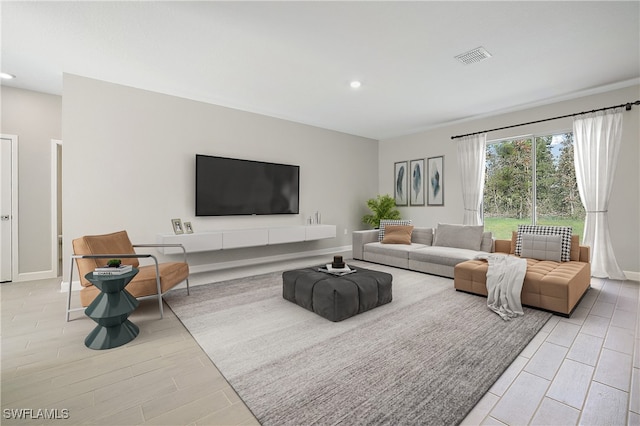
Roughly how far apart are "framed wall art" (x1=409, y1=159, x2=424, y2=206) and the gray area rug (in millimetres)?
3261

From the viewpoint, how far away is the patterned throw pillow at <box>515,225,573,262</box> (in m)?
3.46

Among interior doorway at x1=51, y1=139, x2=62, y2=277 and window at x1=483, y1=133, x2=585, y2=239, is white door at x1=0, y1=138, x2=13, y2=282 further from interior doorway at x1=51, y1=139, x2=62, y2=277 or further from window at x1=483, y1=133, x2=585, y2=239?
window at x1=483, y1=133, x2=585, y2=239

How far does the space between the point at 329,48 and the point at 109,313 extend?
3.09 metres

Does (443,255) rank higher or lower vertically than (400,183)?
lower

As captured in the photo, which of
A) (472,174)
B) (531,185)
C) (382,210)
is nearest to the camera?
(531,185)

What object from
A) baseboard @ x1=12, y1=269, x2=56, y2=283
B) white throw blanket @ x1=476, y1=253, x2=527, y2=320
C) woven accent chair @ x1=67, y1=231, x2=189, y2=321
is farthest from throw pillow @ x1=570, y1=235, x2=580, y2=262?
baseboard @ x1=12, y1=269, x2=56, y2=283

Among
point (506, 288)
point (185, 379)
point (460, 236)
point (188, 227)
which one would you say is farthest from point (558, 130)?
point (188, 227)

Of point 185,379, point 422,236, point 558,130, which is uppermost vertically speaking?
point 558,130

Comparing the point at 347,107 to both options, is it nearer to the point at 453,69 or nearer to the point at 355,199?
the point at 453,69

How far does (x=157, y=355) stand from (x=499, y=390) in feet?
7.33

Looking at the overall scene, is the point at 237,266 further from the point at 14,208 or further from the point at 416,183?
the point at 416,183

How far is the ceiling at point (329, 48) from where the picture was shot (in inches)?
92.6

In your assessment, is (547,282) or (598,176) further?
(598,176)

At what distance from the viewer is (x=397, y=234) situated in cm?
507
